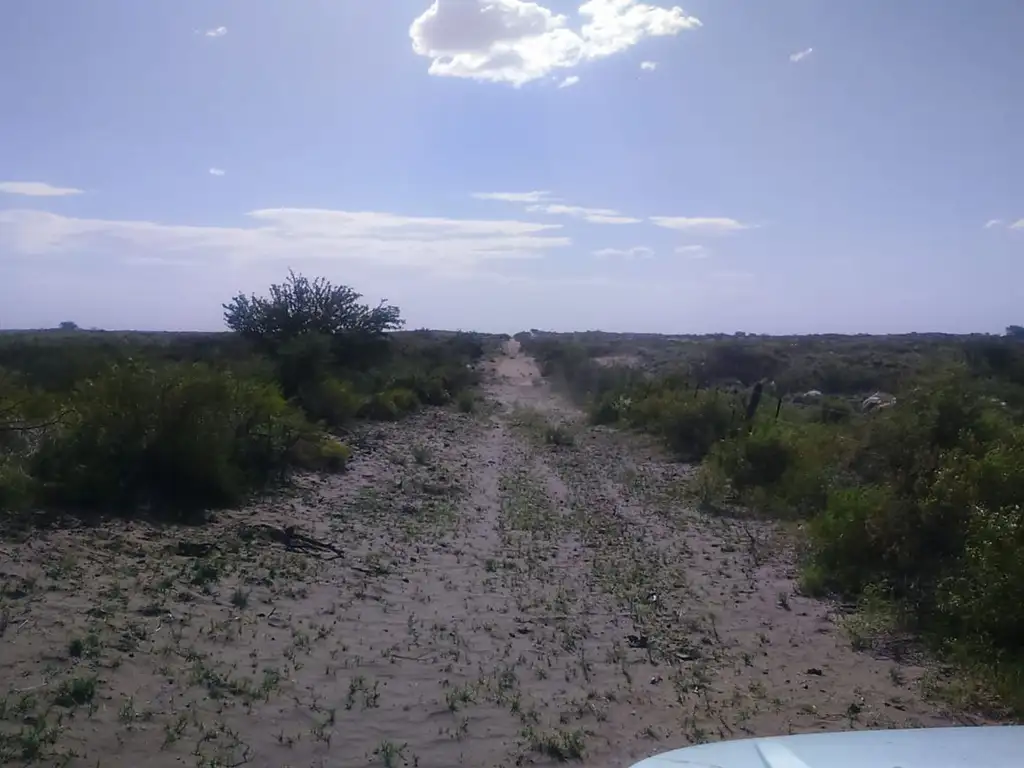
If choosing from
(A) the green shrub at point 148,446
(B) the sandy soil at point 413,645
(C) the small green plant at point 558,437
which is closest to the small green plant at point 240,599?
(B) the sandy soil at point 413,645

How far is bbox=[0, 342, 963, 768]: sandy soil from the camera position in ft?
22.6

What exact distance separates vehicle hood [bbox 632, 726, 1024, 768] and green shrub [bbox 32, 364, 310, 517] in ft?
36.8

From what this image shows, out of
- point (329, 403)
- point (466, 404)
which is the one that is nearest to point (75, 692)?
point (329, 403)

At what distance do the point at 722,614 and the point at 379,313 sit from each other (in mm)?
26161

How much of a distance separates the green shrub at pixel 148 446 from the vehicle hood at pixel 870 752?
11226 millimetres

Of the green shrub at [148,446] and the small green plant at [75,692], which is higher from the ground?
the green shrub at [148,446]

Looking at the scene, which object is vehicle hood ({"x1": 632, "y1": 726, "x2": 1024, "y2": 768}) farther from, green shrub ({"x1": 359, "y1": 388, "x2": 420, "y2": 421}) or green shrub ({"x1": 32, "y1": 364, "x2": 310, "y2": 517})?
green shrub ({"x1": 359, "y1": 388, "x2": 420, "y2": 421})

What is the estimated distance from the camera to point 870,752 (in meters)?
3.72

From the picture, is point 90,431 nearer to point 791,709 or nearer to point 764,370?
point 791,709

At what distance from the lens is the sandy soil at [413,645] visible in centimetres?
690

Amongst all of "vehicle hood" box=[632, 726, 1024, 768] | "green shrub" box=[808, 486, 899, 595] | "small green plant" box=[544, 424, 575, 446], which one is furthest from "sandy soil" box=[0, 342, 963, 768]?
"small green plant" box=[544, 424, 575, 446]

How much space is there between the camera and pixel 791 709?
7637 millimetres

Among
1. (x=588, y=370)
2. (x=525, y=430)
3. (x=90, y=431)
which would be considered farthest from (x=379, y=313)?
(x=90, y=431)

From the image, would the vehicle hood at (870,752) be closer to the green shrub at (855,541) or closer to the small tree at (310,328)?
the green shrub at (855,541)
